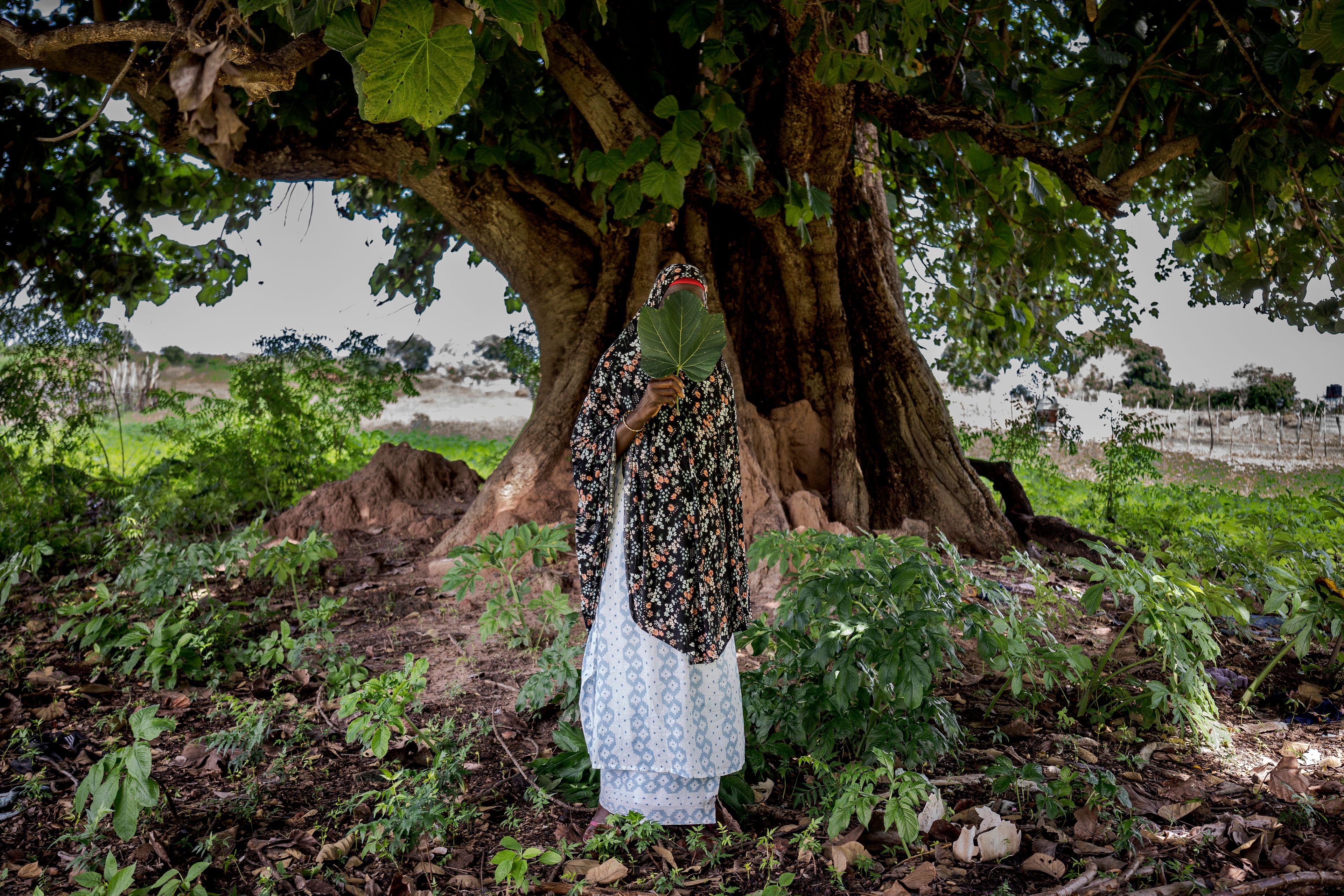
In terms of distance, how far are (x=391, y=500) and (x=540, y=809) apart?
4.07m

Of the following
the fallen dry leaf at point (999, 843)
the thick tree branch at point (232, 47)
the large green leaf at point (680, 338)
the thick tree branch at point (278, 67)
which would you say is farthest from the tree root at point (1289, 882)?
the thick tree branch at point (278, 67)

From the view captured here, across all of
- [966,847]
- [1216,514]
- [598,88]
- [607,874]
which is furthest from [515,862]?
[1216,514]

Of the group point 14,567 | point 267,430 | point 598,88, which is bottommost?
point 14,567

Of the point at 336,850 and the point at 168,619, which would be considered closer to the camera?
the point at 336,850

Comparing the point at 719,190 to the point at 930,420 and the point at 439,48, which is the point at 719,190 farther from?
the point at 439,48

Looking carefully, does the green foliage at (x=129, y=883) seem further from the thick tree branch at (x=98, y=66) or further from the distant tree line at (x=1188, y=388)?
the distant tree line at (x=1188, y=388)

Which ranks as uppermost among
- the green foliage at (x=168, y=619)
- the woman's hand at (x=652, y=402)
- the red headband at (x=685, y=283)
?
the red headband at (x=685, y=283)

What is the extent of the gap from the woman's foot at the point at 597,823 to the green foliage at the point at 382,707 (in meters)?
0.67

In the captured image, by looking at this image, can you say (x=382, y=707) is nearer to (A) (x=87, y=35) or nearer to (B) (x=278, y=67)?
(B) (x=278, y=67)

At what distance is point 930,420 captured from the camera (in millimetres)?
6086

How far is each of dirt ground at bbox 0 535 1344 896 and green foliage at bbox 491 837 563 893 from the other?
0.33 feet

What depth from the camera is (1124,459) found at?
6.88 metres

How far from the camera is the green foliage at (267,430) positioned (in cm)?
→ 605

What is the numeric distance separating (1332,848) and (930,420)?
13.0 feet
